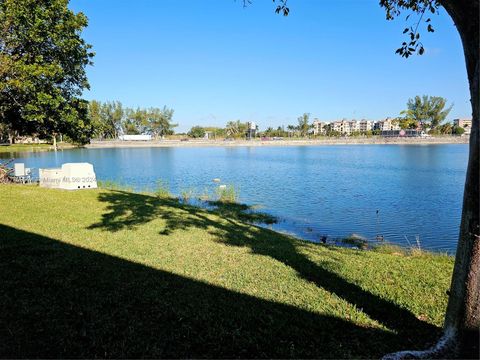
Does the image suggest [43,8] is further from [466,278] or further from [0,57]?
[466,278]

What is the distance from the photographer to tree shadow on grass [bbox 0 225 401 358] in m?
3.63

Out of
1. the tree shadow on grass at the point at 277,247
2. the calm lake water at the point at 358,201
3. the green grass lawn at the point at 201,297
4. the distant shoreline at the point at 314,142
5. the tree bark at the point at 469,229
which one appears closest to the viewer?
the tree bark at the point at 469,229

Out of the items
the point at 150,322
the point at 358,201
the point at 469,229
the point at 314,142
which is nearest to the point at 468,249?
the point at 469,229

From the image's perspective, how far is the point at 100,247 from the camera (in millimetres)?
7480

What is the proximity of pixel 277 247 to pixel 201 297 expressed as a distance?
374cm

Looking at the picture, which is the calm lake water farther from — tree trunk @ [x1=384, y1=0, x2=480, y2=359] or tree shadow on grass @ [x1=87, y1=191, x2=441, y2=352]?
tree trunk @ [x1=384, y1=0, x2=480, y2=359]

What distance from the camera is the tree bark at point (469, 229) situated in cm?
315

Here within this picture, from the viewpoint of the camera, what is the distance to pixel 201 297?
5.01 metres

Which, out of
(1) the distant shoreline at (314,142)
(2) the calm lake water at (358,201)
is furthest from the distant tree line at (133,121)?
(2) the calm lake water at (358,201)

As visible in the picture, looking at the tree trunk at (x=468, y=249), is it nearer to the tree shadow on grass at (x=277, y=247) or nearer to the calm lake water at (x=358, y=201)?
the tree shadow on grass at (x=277, y=247)

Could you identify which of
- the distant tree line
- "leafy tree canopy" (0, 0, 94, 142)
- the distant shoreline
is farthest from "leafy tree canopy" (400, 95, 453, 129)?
"leafy tree canopy" (0, 0, 94, 142)

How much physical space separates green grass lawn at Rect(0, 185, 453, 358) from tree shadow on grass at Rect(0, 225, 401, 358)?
14mm

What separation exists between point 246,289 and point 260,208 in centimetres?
1316

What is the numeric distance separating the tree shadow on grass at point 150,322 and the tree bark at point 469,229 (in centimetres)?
77
